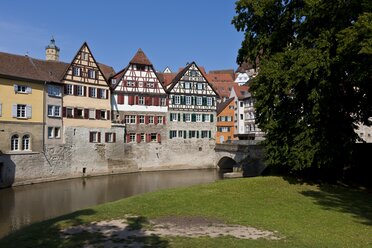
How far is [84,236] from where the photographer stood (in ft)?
37.3

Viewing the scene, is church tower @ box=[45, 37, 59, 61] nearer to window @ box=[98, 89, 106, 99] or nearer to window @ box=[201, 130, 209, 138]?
window @ box=[98, 89, 106, 99]

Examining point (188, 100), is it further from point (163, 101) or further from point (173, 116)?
point (163, 101)

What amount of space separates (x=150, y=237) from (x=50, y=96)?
32682 mm

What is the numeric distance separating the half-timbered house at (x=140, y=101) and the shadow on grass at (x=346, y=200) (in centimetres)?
3149

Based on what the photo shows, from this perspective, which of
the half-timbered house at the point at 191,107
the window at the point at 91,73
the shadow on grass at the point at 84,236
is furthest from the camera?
the half-timbered house at the point at 191,107

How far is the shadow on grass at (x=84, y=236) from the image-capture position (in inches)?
414

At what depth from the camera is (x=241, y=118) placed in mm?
64875

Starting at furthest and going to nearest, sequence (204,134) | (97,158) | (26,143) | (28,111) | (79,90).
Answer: (204,134) < (97,158) < (79,90) < (28,111) < (26,143)

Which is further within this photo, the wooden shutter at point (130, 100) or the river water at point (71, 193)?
the wooden shutter at point (130, 100)

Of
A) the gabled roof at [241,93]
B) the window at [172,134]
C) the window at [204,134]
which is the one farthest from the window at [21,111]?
the gabled roof at [241,93]

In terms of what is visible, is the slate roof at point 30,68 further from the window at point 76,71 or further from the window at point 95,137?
the window at point 95,137

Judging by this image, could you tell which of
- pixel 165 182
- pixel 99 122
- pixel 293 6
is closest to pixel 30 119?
pixel 99 122

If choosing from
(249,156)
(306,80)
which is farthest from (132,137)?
(306,80)

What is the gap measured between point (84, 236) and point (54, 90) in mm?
32242
